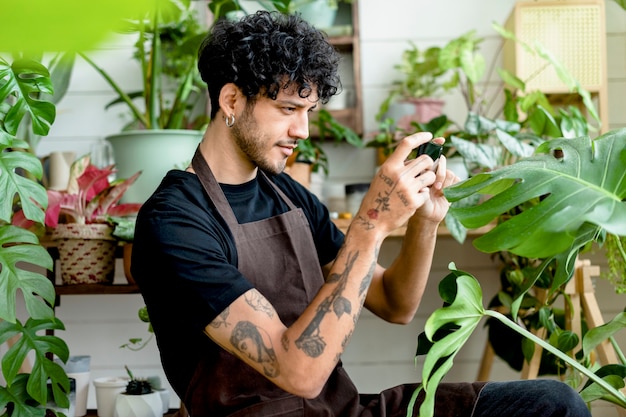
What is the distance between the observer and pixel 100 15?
0.51ft

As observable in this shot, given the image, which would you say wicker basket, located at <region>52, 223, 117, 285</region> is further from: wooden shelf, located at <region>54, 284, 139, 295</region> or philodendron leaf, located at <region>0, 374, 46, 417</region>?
philodendron leaf, located at <region>0, 374, 46, 417</region>

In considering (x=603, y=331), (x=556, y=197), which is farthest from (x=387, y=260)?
(x=556, y=197)

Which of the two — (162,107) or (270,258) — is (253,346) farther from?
(162,107)

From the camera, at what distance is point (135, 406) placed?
2.04m

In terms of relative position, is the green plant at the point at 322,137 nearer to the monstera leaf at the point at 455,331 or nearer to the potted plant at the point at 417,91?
the potted plant at the point at 417,91

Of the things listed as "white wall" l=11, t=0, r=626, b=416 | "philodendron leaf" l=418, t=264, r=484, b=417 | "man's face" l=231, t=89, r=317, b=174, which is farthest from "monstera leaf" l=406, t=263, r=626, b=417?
"white wall" l=11, t=0, r=626, b=416

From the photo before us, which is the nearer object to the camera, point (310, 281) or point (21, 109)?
point (310, 281)

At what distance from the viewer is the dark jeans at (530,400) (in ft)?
4.13

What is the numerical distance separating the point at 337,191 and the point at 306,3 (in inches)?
25.2

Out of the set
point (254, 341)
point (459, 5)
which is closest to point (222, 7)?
point (459, 5)

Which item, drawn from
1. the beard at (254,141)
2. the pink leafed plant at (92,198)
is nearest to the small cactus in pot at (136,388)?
the pink leafed plant at (92,198)

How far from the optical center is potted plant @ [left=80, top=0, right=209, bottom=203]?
223 cm

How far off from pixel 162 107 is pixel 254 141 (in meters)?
1.04

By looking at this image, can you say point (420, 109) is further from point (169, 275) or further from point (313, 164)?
point (169, 275)
